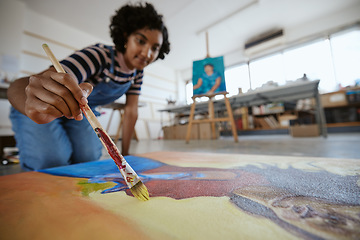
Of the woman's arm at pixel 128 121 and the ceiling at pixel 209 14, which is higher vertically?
the ceiling at pixel 209 14

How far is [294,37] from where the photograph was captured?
13.5 ft

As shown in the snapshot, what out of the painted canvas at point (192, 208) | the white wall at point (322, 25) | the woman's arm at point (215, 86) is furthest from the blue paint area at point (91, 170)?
the white wall at point (322, 25)

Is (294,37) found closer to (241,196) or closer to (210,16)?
(210,16)

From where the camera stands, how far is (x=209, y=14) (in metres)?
3.48

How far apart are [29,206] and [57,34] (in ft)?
13.8

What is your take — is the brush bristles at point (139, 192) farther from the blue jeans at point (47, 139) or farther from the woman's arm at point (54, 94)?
the blue jeans at point (47, 139)

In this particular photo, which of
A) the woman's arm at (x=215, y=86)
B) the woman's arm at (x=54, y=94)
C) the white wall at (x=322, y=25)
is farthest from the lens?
the white wall at (x=322, y=25)

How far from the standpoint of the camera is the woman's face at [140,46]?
0.82 m

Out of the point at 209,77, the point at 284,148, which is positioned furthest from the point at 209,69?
the point at 284,148

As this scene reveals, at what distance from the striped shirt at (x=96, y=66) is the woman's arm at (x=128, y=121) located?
20cm

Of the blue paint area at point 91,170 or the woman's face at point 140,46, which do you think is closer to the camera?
the blue paint area at point 91,170

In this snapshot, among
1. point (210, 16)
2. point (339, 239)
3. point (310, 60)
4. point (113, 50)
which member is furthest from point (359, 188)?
point (310, 60)

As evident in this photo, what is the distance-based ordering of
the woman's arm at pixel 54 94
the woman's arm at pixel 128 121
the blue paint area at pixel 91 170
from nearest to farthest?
the woman's arm at pixel 54 94
the blue paint area at pixel 91 170
the woman's arm at pixel 128 121

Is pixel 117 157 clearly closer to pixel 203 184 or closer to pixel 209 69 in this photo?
pixel 203 184
